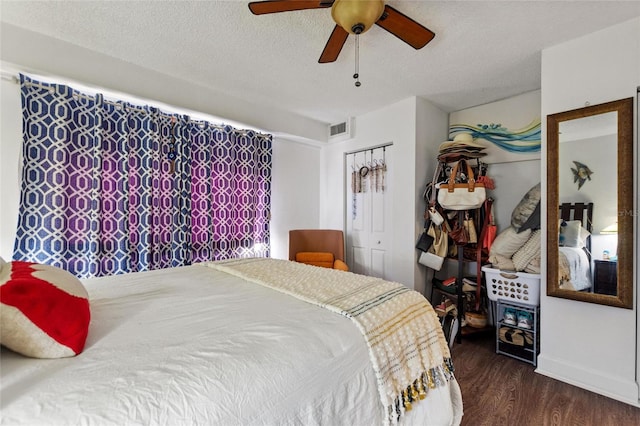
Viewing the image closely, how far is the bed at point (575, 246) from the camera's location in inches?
75.7

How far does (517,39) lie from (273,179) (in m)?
2.70

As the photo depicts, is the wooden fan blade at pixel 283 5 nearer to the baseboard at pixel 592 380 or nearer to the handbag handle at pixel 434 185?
the handbag handle at pixel 434 185

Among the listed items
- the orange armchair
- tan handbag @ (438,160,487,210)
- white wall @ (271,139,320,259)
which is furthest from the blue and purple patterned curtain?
tan handbag @ (438,160,487,210)

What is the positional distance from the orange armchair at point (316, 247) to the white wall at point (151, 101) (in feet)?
1.05

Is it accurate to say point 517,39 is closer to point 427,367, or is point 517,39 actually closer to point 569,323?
point 569,323

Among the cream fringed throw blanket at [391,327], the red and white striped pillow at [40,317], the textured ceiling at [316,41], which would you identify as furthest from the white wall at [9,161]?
the cream fringed throw blanket at [391,327]

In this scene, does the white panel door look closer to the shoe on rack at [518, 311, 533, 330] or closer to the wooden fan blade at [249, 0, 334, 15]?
the shoe on rack at [518, 311, 533, 330]

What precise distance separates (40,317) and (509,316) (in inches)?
117

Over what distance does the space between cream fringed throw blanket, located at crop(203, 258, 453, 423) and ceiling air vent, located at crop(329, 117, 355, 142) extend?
2.42m

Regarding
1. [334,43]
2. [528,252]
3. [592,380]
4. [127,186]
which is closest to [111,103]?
[127,186]

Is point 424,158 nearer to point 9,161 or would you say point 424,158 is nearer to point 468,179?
point 468,179

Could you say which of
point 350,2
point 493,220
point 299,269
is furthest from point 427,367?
Answer: point 493,220

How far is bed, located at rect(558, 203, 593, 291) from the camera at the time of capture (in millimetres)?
1922

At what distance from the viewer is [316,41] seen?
6.56 ft
